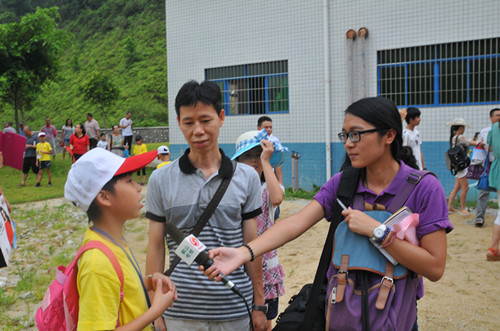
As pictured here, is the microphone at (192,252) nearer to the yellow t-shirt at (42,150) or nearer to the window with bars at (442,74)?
the window with bars at (442,74)

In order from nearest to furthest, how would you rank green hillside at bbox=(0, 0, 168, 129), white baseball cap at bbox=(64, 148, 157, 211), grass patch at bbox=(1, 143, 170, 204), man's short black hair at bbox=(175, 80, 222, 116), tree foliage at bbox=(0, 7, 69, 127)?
white baseball cap at bbox=(64, 148, 157, 211) → man's short black hair at bbox=(175, 80, 222, 116) → grass patch at bbox=(1, 143, 170, 204) → tree foliage at bbox=(0, 7, 69, 127) → green hillside at bbox=(0, 0, 168, 129)

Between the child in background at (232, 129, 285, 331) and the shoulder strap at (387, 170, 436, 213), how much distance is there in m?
1.48

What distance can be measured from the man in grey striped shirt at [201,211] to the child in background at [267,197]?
29.1 inches

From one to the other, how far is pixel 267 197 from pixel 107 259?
1.91 meters

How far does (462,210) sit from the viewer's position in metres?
8.93

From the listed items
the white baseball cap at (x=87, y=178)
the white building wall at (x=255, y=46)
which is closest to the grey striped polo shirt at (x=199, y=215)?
the white baseball cap at (x=87, y=178)

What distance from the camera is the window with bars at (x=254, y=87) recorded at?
12664mm

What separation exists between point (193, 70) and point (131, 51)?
112 ft

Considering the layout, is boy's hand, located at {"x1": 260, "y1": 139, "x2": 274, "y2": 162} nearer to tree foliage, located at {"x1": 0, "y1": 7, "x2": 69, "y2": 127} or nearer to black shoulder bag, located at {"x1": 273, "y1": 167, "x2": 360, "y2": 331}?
black shoulder bag, located at {"x1": 273, "y1": 167, "x2": 360, "y2": 331}

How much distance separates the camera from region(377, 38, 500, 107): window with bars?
10.1m

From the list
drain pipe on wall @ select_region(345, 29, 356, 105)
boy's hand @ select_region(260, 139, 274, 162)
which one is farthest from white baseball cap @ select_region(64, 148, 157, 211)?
drain pipe on wall @ select_region(345, 29, 356, 105)

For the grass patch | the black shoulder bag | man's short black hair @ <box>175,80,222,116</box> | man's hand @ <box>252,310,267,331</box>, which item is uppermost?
man's short black hair @ <box>175,80,222,116</box>

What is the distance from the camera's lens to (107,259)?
195 cm

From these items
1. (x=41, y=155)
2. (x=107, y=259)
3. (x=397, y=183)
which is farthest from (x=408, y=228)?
(x=41, y=155)
